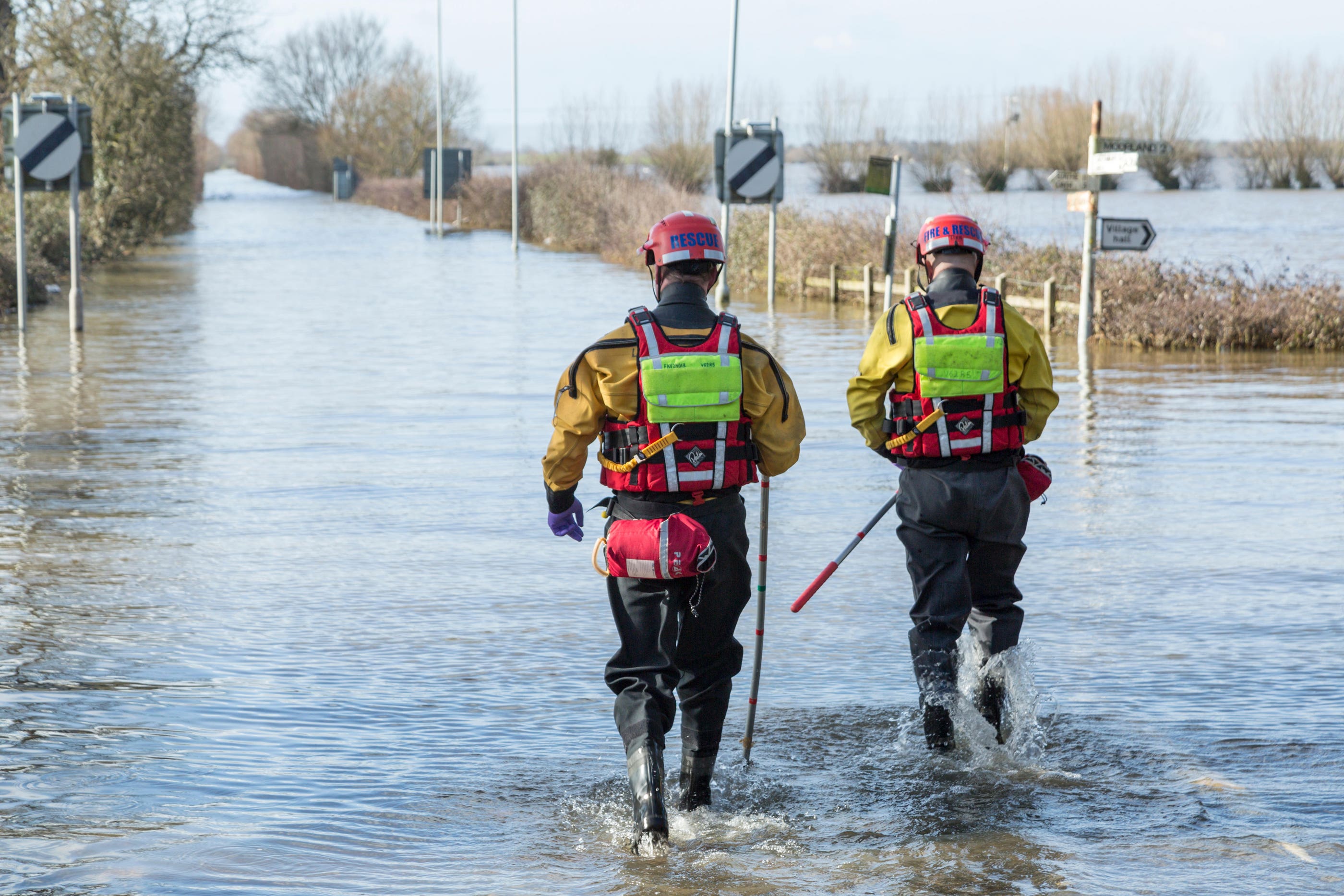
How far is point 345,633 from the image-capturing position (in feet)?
21.9

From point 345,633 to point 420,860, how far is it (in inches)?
95.5

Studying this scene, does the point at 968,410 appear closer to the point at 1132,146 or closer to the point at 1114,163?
the point at 1114,163

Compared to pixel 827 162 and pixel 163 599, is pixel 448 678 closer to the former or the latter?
pixel 163 599

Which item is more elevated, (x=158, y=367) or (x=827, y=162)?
(x=827, y=162)

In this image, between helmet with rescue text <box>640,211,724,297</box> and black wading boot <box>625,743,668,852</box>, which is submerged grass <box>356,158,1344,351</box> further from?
black wading boot <box>625,743,668,852</box>

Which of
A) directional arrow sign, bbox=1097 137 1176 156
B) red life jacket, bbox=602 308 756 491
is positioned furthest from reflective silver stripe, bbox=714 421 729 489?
directional arrow sign, bbox=1097 137 1176 156

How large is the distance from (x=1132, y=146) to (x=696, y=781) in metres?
14.2

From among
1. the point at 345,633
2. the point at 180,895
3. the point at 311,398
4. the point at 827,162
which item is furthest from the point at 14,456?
the point at 827,162

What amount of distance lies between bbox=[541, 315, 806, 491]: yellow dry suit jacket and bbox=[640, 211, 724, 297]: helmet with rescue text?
21cm

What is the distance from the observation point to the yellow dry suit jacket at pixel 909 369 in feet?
16.9

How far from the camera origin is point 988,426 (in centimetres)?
512

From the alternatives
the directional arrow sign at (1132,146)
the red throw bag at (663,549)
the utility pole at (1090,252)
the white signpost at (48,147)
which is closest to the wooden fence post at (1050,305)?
the utility pole at (1090,252)

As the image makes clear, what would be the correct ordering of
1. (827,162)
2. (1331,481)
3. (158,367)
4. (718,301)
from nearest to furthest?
1. (1331,481)
2. (158,367)
3. (718,301)
4. (827,162)

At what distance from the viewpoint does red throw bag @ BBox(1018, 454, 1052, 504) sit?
210 inches
